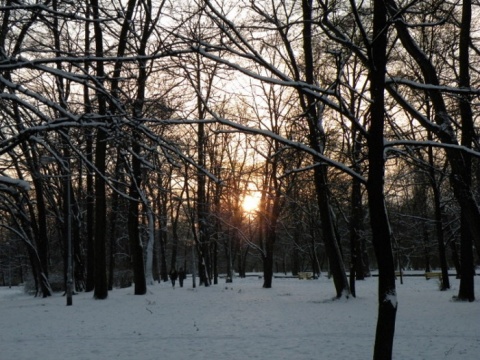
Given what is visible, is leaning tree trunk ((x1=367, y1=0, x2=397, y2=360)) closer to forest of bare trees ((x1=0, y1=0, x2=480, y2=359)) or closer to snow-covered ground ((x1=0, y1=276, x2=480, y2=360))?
forest of bare trees ((x1=0, y1=0, x2=480, y2=359))

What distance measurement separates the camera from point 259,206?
30.5m

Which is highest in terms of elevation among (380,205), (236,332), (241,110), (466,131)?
(241,110)

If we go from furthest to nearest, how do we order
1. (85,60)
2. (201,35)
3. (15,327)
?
(15,327)
(201,35)
(85,60)

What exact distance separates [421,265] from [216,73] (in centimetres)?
6637

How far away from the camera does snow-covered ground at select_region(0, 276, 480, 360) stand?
884cm

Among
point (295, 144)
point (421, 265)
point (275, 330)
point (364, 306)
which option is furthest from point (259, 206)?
point (421, 265)

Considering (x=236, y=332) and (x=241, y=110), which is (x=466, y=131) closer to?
(x=236, y=332)

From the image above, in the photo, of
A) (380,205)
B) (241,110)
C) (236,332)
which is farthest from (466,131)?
(241,110)

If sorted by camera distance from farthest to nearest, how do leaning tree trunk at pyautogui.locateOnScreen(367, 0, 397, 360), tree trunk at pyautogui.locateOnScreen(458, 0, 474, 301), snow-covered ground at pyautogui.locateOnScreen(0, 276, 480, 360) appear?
1. tree trunk at pyautogui.locateOnScreen(458, 0, 474, 301)
2. snow-covered ground at pyautogui.locateOnScreen(0, 276, 480, 360)
3. leaning tree trunk at pyautogui.locateOnScreen(367, 0, 397, 360)

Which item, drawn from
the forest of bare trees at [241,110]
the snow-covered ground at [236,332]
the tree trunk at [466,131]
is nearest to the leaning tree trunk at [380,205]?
the forest of bare trees at [241,110]

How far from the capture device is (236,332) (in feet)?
37.1

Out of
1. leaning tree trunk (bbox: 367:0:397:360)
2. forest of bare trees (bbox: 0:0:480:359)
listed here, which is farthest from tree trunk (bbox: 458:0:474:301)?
leaning tree trunk (bbox: 367:0:397:360)

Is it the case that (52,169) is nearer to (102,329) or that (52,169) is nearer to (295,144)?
(102,329)

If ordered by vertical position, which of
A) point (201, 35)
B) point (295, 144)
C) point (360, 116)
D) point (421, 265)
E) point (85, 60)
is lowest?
point (421, 265)
